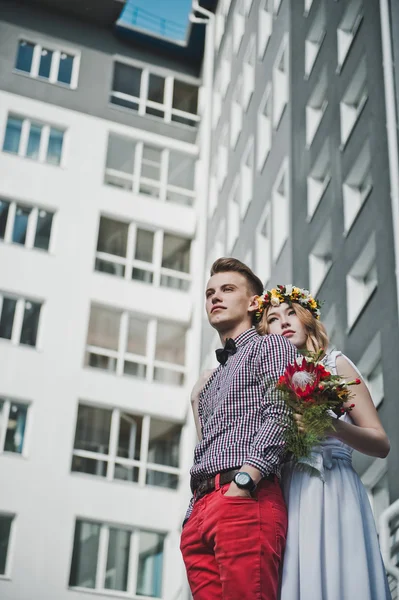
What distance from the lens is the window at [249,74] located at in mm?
27969

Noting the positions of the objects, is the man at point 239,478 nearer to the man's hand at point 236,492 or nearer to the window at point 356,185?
the man's hand at point 236,492

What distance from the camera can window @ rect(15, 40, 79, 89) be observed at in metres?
31.5

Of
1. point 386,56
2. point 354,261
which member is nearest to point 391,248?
point 354,261

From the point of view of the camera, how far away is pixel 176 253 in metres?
30.7

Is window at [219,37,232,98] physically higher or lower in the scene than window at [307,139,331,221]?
higher

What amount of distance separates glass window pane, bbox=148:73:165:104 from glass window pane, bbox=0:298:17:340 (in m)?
9.64

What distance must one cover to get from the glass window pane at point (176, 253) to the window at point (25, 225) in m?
3.69

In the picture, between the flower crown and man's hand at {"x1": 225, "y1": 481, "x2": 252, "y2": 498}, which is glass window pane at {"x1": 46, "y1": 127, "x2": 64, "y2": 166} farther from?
man's hand at {"x1": 225, "y1": 481, "x2": 252, "y2": 498}

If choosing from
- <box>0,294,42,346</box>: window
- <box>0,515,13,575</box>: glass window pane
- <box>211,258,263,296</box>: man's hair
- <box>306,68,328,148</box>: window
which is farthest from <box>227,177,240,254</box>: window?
<box>211,258,263,296</box>: man's hair

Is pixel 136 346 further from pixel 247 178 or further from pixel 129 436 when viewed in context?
pixel 247 178

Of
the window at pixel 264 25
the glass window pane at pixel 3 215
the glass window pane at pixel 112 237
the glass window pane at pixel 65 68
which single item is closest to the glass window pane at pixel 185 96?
the glass window pane at pixel 65 68

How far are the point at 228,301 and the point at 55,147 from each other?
25.6 meters

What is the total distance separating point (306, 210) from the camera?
21078 mm

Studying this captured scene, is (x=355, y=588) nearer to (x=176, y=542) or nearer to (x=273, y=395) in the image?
(x=273, y=395)
